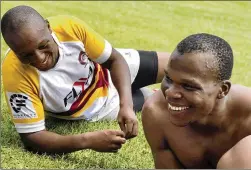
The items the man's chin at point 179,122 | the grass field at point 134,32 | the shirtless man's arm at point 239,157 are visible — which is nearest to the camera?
the shirtless man's arm at point 239,157

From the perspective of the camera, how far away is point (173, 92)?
2527 mm

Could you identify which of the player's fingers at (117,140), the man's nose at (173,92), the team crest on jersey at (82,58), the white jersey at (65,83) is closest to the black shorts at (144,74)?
the white jersey at (65,83)

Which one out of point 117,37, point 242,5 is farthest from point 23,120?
point 242,5

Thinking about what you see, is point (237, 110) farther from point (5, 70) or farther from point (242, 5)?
point (242, 5)

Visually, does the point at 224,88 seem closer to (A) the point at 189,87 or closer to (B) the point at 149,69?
(A) the point at 189,87

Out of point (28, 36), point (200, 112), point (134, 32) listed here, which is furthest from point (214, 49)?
point (134, 32)

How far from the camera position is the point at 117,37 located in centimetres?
716

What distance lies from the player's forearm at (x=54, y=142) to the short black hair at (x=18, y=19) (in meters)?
0.68

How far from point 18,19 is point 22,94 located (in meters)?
0.48

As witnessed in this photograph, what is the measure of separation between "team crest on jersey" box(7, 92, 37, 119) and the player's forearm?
127mm

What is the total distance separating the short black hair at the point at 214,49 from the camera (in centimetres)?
249

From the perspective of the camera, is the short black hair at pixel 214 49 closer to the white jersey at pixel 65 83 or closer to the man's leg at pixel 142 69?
the white jersey at pixel 65 83

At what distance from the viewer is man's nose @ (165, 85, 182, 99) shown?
2.51 m

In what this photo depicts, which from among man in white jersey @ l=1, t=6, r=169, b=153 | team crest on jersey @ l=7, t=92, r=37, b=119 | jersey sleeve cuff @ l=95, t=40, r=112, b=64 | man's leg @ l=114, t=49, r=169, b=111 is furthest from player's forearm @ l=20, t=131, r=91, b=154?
man's leg @ l=114, t=49, r=169, b=111
